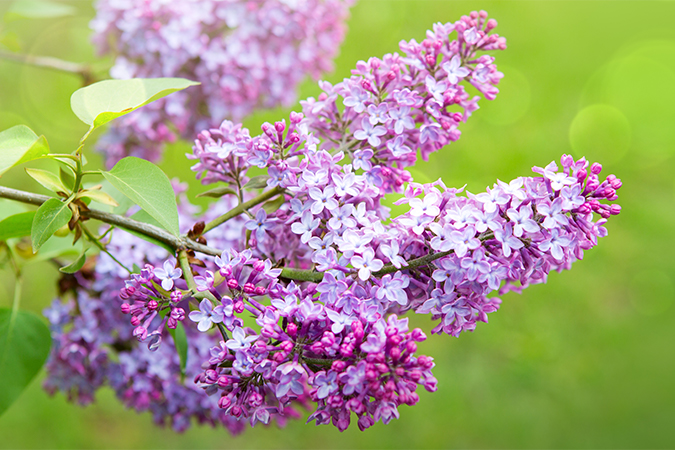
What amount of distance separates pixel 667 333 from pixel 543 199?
248 cm

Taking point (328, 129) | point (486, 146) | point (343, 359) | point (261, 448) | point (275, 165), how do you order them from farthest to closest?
point (486, 146) < point (261, 448) < point (328, 129) < point (275, 165) < point (343, 359)

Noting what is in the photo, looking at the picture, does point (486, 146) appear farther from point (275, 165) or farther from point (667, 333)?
point (275, 165)

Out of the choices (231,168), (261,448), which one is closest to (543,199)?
(231,168)

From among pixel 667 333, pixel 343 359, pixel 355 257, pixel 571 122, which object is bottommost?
pixel 343 359

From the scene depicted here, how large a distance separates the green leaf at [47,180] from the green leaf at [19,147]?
0.06 meters

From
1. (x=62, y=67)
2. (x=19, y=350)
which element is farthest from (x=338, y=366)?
(x=62, y=67)

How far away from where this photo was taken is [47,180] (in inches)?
30.3

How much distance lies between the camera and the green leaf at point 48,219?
2.30ft

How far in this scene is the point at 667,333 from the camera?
8.75 feet

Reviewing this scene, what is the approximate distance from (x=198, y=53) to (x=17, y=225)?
747 millimetres

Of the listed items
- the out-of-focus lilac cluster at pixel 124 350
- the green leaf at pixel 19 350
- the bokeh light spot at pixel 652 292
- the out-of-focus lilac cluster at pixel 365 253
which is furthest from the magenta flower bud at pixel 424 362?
the bokeh light spot at pixel 652 292

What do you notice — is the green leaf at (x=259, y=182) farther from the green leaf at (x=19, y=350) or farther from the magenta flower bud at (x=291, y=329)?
the green leaf at (x=19, y=350)

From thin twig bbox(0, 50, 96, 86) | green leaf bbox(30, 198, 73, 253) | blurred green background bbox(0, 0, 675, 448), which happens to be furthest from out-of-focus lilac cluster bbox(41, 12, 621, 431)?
blurred green background bbox(0, 0, 675, 448)

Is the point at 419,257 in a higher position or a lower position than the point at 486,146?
lower
